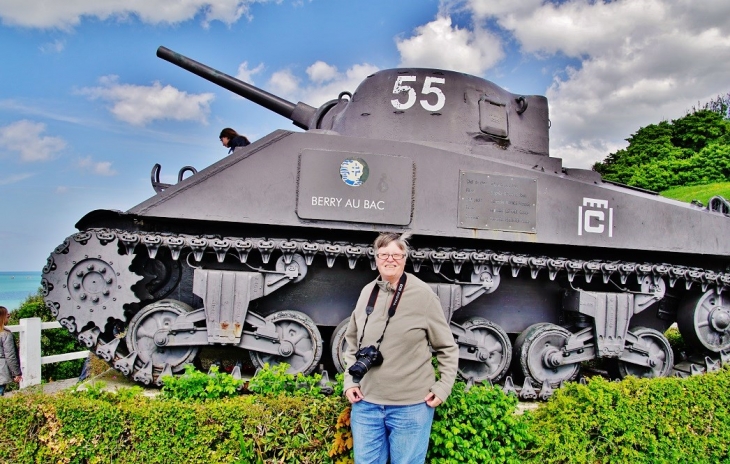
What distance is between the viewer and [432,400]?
3.46 metres

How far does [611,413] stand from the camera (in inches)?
185

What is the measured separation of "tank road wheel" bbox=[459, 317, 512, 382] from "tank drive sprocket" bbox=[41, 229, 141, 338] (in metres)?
3.79

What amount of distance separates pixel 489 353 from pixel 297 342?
87.8 inches

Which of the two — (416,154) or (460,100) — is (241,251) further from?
(460,100)

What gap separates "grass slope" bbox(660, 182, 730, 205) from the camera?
30.5 metres

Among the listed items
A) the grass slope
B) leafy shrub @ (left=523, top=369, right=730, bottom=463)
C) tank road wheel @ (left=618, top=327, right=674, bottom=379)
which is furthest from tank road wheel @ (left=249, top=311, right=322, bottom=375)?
the grass slope

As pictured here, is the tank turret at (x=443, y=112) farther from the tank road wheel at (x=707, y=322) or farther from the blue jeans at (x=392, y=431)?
the blue jeans at (x=392, y=431)

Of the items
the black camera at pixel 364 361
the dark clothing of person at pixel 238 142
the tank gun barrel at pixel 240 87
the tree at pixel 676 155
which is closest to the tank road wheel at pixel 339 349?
the black camera at pixel 364 361

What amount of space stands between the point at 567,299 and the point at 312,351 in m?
3.25

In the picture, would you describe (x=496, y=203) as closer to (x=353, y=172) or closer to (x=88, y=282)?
(x=353, y=172)

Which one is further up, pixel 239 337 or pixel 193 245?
pixel 193 245

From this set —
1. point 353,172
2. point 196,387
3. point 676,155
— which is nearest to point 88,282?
point 196,387

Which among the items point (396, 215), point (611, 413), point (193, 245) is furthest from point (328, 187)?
point (611, 413)

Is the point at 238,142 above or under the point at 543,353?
above
